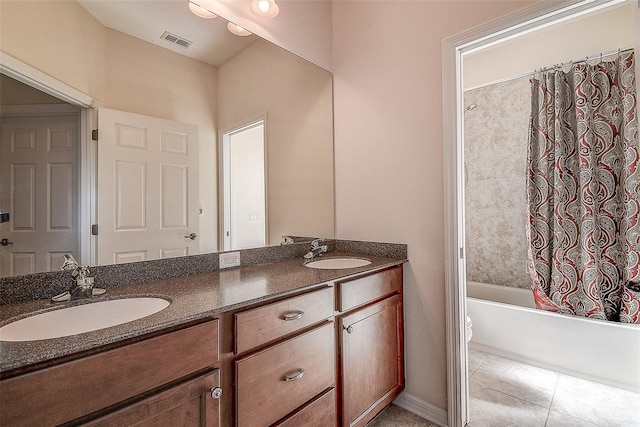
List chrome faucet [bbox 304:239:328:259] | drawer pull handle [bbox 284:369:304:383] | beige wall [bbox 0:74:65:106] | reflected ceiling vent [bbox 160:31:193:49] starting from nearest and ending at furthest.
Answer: beige wall [bbox 0:74:65:106]
drawer pull handle [bbox 284:369:304:383]
reflected ceiling vent [bbox 160:31:193:49]
chrome faucet [bbox 304:239:328:259]

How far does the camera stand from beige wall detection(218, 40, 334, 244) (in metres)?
1.66

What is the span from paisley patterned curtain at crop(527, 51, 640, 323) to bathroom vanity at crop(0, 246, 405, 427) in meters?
1.53

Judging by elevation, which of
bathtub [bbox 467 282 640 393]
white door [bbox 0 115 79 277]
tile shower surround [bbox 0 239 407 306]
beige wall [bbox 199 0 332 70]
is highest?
beige wall [bbox 199 0 332 70]

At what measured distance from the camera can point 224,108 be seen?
1578 mm

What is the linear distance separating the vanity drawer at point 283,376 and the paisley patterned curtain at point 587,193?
2067 millimetres

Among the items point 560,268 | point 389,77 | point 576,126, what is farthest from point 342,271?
point 576,126

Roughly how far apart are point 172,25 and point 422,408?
7.88 feet

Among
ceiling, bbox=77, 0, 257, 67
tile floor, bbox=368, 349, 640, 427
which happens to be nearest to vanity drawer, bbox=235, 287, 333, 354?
tile floor, bbox=368, 349, 640, 427

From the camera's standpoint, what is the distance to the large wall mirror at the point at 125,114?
98 cm

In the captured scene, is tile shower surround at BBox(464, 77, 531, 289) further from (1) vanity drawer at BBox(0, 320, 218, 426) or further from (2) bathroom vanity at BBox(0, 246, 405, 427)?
(1) vanity drawer at BBox(0, 320, 218, 426)

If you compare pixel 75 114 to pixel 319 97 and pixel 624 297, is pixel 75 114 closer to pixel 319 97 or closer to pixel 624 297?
pixel 319 97

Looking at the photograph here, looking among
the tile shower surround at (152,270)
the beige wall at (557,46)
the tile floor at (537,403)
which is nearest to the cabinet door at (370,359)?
the tile floor at (537,403)

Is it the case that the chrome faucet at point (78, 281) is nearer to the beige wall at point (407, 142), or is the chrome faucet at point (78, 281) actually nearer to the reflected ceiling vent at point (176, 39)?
the reflected ceiling vent at point (176, 39)

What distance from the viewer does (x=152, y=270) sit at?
1280 mm
